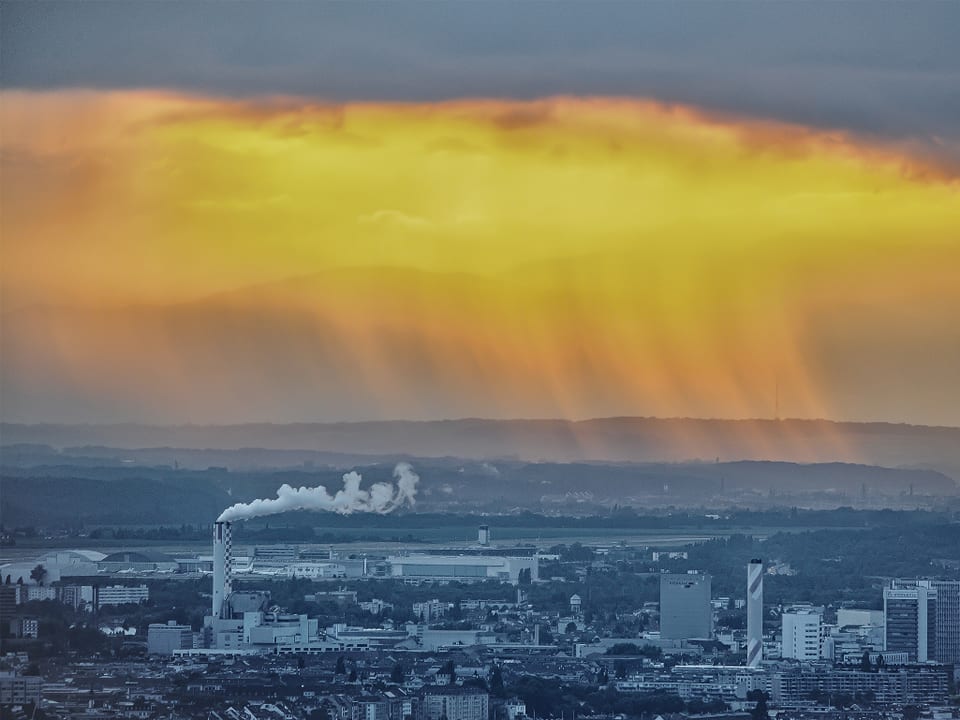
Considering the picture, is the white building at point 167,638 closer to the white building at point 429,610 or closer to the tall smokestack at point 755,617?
the tall smokestack at point 755,617

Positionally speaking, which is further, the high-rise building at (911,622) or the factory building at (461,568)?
the factory building at (461,568)

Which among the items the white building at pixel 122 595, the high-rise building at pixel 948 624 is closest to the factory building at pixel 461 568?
the white building at pixel 122 595

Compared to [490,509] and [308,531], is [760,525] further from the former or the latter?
[308,531]

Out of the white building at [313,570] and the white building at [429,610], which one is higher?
the white building at [313,570]

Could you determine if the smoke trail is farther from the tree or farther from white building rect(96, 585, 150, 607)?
the tree

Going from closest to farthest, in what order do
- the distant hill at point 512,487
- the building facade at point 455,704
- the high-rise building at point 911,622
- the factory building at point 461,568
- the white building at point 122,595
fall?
the building facade at point 455,704
the high-rise building at point 911,622
the white building at point 122,595
the distant hill at point 512,487
the factory building at point 461,568

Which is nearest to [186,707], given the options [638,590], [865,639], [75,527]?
[865,639]

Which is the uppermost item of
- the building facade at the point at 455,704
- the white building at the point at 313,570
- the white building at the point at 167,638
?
the white building at the point at 313,570

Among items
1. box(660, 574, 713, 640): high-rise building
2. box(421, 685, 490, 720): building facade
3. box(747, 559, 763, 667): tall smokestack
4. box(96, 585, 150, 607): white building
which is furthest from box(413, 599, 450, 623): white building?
box(421, 685, 490, 720): building facade
